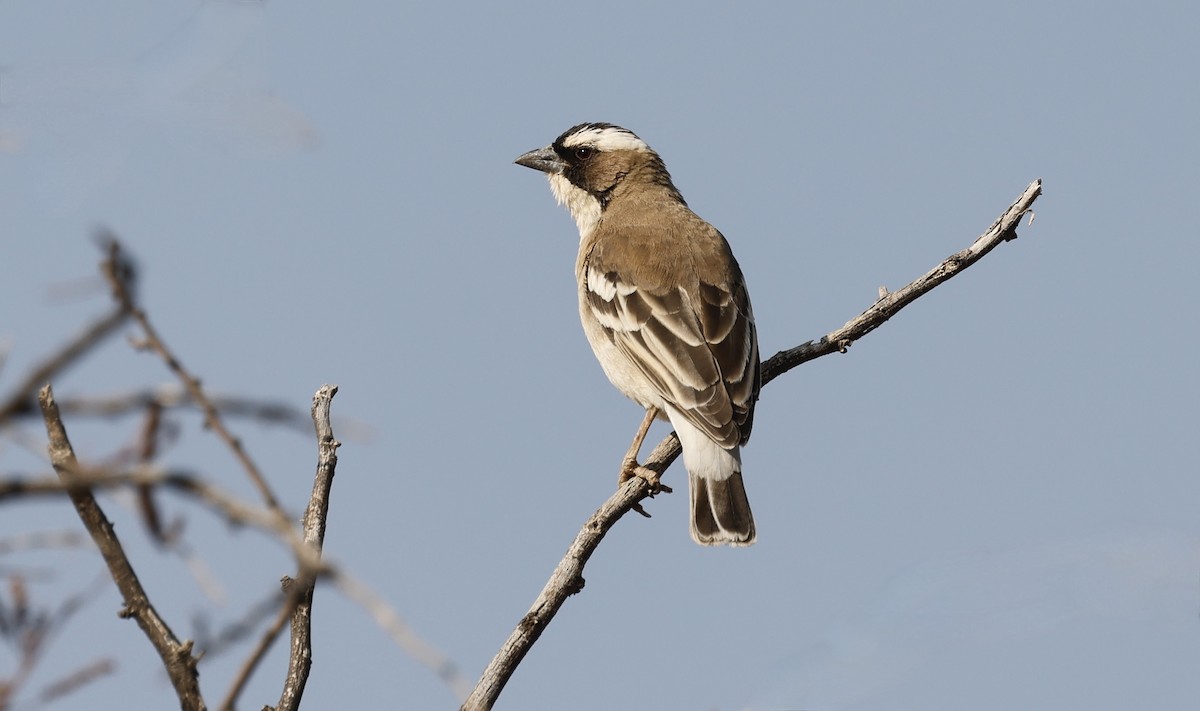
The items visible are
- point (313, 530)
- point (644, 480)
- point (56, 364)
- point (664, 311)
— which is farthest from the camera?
point (664, 311)

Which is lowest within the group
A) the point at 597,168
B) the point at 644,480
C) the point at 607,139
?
the point at 644,480

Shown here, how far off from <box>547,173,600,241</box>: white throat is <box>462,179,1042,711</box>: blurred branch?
9.20 ft

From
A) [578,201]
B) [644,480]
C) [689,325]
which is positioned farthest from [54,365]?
[578,201]

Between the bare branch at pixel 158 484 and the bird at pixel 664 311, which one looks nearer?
the bare branch at pixel 158 484

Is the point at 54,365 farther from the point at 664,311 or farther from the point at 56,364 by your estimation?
the point at 664,311

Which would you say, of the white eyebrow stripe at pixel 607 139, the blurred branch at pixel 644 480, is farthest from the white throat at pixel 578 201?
the blurred branch at pixel 644 480

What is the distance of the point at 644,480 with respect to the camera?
20.1 feet

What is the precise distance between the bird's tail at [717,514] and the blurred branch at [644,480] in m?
0.26

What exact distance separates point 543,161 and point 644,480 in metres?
4.24

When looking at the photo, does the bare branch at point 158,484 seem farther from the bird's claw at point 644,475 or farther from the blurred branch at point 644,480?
the bird's claw at point 644,475

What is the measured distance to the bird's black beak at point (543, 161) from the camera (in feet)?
31.8

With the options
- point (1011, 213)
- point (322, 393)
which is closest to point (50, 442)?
point (322, 393)

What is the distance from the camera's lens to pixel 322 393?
16.5 ft

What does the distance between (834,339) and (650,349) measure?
1.20 m
